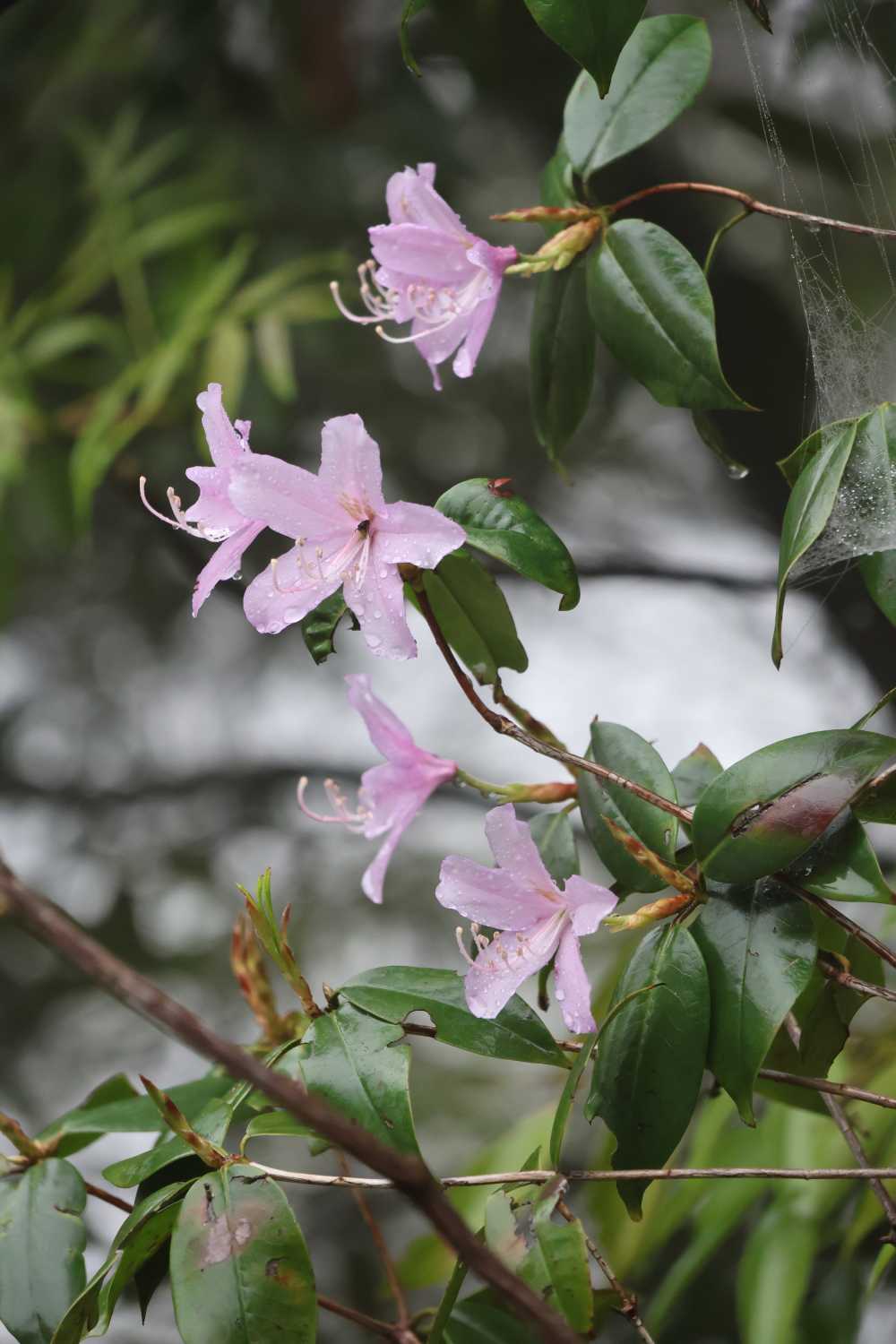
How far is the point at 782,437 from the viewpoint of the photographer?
2.42ft

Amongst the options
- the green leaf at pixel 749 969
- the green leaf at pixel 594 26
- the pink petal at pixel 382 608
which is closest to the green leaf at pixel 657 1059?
the green leaf at pixel 749 969

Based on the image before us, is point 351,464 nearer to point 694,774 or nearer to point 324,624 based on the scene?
point 324,624

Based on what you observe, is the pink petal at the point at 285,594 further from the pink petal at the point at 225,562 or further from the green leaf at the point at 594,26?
the green leaf at the point at 594,26

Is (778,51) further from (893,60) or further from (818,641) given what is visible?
(818,641)

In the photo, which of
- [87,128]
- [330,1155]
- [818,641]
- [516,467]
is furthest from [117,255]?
[330,1155]

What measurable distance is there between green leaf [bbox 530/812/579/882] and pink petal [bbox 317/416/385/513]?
0.44 feet

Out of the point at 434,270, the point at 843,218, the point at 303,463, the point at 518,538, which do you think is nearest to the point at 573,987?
the point at 518,538

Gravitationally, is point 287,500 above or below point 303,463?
above

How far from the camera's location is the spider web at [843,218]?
13.0 inches

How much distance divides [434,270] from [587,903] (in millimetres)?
205

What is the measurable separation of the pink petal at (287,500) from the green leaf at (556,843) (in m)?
0.13

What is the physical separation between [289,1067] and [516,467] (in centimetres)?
69

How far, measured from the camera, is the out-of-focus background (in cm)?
85

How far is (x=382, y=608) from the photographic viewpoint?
315 mm
